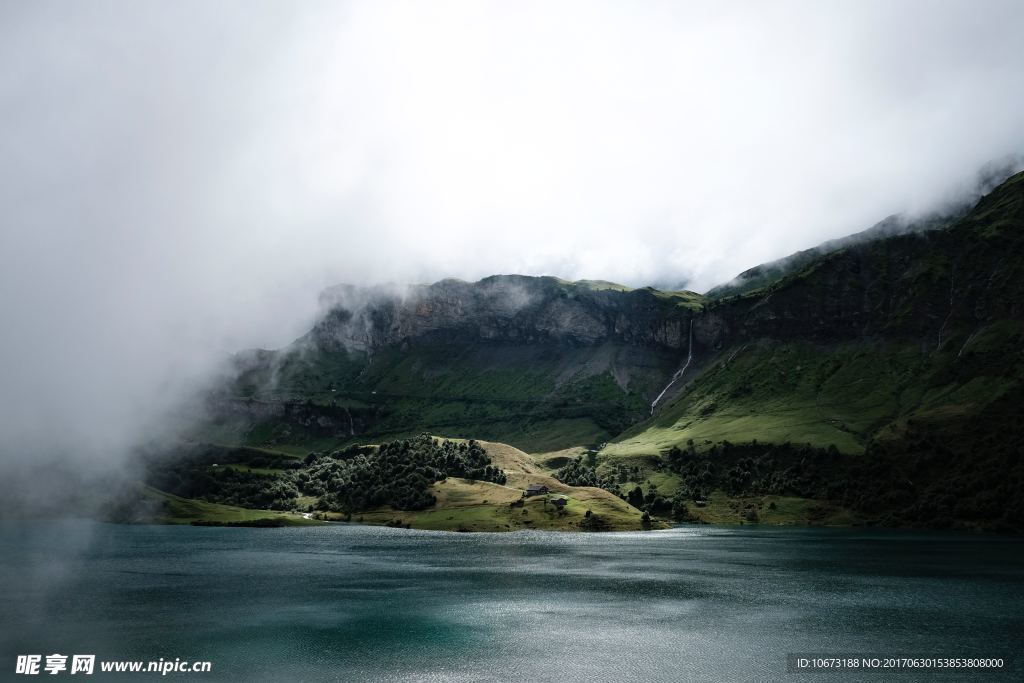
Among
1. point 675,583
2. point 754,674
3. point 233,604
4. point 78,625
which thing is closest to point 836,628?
point 754,674

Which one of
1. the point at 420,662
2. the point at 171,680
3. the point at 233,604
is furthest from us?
the point at 233,604

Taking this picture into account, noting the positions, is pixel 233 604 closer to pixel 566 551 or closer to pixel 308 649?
pixel 308 649

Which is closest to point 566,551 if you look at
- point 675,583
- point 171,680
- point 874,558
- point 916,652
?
point 675,583

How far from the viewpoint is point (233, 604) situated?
110 m

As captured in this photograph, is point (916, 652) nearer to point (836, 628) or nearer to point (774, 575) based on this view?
point (836, 628)

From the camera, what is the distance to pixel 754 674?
243ft

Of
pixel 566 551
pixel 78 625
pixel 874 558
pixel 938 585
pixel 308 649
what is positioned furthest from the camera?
pixel 566 551

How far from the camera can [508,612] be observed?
105 metres

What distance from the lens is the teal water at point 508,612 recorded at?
79125 mm

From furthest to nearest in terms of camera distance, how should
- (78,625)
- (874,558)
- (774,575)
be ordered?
(874,558), (774,575), (78,625)

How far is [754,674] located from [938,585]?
7712 cm

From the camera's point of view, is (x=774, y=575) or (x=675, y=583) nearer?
(x=675, y=583)

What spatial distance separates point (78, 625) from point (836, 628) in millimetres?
102472

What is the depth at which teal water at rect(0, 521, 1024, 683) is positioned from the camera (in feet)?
260
